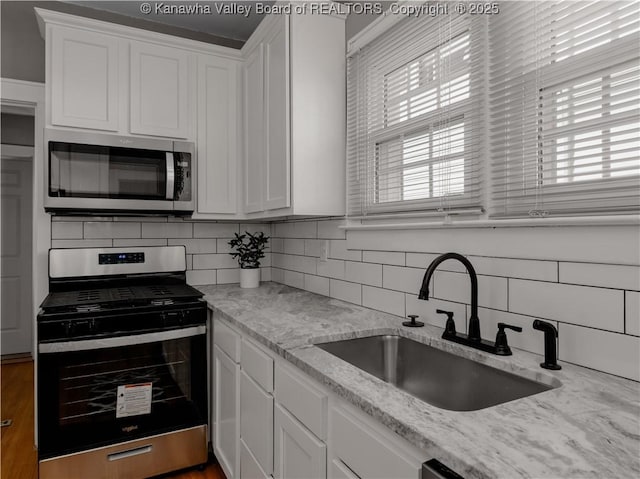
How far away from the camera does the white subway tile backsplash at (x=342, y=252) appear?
2.11 meters

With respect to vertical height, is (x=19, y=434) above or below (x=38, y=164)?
below

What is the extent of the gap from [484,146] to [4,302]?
15.3 feet

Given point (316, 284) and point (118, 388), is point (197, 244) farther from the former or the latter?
point (118, 388)

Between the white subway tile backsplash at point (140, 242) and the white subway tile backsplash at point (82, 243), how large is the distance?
0.15ft

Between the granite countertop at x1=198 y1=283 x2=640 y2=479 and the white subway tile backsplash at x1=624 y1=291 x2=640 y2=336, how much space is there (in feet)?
0.42

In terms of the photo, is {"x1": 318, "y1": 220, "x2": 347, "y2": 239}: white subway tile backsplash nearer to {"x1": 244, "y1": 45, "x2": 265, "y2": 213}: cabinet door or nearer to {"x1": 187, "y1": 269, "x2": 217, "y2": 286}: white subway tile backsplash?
{"x1": 244, "y1": 45, "x2": 265, "y2": 213}: cabinet door

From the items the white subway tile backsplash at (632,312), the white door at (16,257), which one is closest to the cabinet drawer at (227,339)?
the white subway tile backsplash at (632,312)

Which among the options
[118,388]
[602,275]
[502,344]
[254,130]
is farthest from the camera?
[254,130]

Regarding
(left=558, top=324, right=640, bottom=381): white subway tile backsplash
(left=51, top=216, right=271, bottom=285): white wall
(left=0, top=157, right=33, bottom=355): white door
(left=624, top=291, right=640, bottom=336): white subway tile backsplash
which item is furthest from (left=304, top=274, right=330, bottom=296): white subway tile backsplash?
(left=0, top=157, right=33, bottom=355): white door

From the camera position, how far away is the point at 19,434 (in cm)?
262

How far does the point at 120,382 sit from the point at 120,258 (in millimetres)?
820

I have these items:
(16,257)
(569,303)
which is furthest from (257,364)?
(16,257)

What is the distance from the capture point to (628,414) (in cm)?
85

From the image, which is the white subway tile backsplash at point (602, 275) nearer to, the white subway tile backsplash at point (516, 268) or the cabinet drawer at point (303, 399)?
the white subway tile backsplash at point (516, 268)
